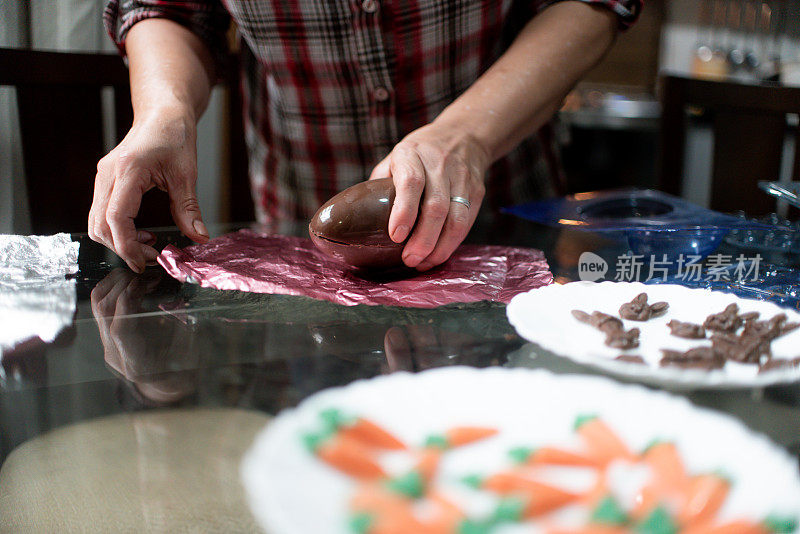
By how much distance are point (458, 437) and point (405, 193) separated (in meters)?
0.36

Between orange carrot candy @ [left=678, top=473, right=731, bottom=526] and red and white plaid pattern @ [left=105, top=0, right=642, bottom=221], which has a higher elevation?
red and white plaid pattern @ [left=105, top=0, right=642, bottom=221]

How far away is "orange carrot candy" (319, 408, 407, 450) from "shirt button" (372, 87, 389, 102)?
0.76m

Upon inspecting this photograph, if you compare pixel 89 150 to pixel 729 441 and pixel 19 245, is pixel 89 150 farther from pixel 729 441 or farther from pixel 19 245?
pixel 729 441

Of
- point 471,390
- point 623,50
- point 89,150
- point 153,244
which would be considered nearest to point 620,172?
point 623,50

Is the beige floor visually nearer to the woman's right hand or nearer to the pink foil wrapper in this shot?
the pink foil wrapper

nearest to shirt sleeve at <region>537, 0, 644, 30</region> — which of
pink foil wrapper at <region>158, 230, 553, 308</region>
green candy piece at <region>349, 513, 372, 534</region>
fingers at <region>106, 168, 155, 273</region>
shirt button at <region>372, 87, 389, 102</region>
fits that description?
shirt button at <region>372, 87, 389, 102</region>

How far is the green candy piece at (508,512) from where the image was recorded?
28cm

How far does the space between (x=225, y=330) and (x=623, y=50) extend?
3278 mm

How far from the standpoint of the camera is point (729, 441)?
1.11 ft

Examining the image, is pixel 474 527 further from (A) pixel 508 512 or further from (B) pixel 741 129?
(B) pixel 741 129

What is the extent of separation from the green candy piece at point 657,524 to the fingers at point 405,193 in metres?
0.41

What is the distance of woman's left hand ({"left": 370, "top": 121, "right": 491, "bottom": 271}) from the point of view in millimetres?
661

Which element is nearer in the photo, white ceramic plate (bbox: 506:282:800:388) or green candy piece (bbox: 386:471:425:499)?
green candy piece (bbox: 386:471:425:499)

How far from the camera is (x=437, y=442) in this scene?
335mm
